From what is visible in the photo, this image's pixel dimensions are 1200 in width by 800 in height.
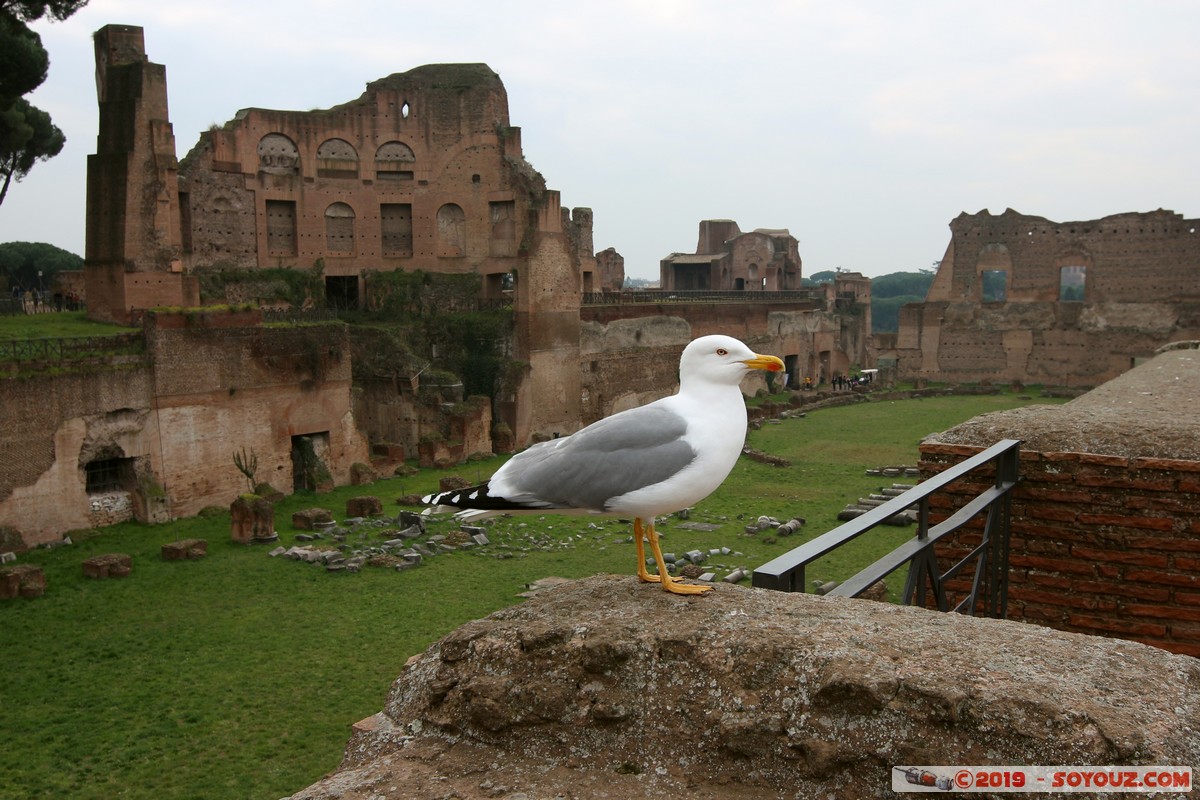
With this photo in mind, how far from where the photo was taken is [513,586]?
11773mm

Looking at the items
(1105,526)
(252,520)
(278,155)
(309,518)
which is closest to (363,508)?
(309,518)

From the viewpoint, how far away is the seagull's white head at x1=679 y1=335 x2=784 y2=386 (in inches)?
144

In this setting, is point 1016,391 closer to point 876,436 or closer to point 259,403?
point 876,436

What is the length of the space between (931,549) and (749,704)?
163 centimetres

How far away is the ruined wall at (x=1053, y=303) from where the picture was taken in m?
32.5

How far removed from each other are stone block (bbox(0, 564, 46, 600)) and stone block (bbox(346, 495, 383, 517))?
487 centimetres

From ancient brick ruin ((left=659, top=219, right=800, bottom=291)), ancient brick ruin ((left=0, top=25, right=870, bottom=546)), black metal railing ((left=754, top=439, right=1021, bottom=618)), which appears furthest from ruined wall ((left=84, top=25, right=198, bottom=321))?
ancient brick ruin ((left=659, top=219, right=800, bottom=291))

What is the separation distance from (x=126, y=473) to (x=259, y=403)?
105 inches

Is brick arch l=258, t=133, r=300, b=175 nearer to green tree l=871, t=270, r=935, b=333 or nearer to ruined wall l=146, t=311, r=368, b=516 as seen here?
ruined wall l=146, t=311, r=368, b=516

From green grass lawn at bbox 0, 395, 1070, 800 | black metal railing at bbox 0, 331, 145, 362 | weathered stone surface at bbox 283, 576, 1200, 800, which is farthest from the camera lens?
black metal railing at bbox 0, 331, 145, 362

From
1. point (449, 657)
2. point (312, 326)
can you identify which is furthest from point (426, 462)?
point (449, 657)

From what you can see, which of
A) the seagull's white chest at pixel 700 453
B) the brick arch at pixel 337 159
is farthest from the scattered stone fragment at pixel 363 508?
the brick arch at pixel 337 159

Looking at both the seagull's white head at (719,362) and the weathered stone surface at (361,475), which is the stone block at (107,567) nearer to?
the weathered stone surface at (361,475)

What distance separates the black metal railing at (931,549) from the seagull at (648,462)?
420mm
